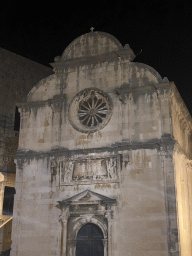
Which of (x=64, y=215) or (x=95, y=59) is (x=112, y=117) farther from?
(x=64, y=215)

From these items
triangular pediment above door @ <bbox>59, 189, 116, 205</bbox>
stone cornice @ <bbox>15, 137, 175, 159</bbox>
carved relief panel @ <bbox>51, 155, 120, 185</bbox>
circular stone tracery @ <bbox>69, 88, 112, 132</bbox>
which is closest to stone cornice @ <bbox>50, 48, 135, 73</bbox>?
circular stone tracery @ <bbox>69, 88, 112, 132</bbox>

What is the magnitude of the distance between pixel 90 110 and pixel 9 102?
815cm

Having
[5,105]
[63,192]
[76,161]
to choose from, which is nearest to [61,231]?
[63,192]

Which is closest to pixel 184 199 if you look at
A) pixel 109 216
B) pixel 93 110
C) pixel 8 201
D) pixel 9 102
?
pixel 109 216

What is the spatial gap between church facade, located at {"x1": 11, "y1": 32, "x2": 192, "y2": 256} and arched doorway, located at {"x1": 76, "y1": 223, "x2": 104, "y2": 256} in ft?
0.15

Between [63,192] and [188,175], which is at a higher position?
[188,175]

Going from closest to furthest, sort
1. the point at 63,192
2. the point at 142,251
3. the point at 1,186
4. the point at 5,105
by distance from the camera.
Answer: the point at 142,251 < the point at 63,192 < the point at 1,186 < the point at 5,105

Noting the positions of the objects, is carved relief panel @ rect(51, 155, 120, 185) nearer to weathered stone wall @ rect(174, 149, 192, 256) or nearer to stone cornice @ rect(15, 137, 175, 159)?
stone cornice @ rect(15, 137, 175, 159)

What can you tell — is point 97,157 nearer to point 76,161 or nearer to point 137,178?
point 76,161

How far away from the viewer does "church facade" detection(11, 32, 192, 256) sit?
53.0 feet

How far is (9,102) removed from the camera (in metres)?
24.7

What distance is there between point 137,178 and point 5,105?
1188 cm

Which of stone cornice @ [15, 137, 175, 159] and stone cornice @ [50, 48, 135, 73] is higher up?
stone cornice @ [50, 48, 135, 73]

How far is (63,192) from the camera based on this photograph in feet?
58.4
